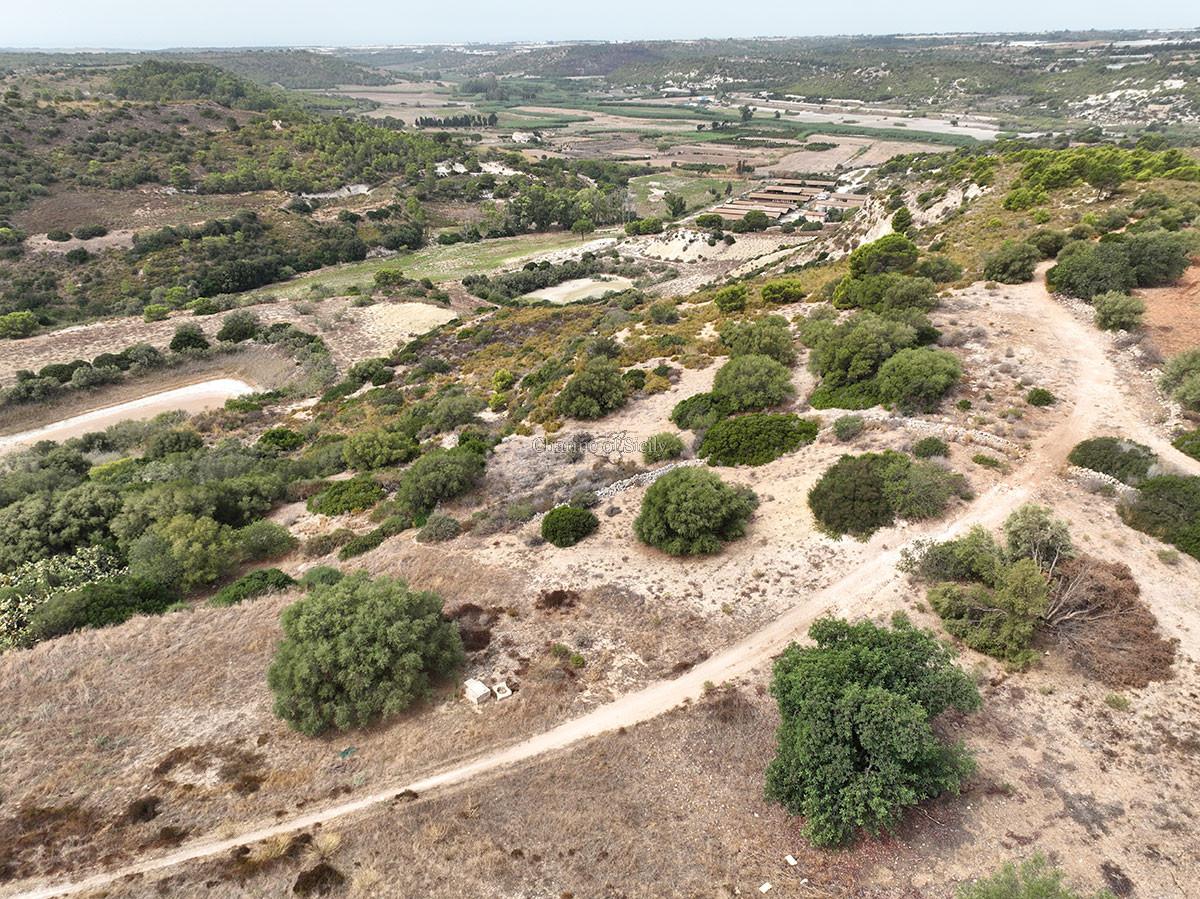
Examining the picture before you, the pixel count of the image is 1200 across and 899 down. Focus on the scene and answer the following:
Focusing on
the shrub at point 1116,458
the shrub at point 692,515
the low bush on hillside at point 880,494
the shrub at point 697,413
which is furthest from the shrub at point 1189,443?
the shrub at point 697,413

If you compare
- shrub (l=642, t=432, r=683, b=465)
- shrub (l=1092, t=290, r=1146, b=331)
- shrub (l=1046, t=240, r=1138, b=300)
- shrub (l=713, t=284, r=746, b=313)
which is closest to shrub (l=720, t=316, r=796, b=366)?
shrub (l=713, t=284, r=746, b=313)

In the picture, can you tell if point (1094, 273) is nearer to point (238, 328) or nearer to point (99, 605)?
point (99, 605)

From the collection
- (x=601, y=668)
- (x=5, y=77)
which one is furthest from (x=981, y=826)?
(x=5, y=77)

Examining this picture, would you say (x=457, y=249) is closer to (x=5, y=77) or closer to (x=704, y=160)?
(x=704, y=160)

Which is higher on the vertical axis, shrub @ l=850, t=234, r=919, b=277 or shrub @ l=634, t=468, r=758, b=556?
shrub @ l=850, t=234, r=919, b=277

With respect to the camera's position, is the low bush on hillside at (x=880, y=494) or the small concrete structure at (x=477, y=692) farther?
the low bush on hillside at (x=880, y=494)

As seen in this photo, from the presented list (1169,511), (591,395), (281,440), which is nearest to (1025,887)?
(1169,511)

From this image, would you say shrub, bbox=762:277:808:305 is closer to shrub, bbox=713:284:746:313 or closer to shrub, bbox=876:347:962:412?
shrub, bbox=713:284:746:313

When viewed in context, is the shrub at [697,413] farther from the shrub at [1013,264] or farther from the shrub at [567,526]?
the shrub at [1013,264]
